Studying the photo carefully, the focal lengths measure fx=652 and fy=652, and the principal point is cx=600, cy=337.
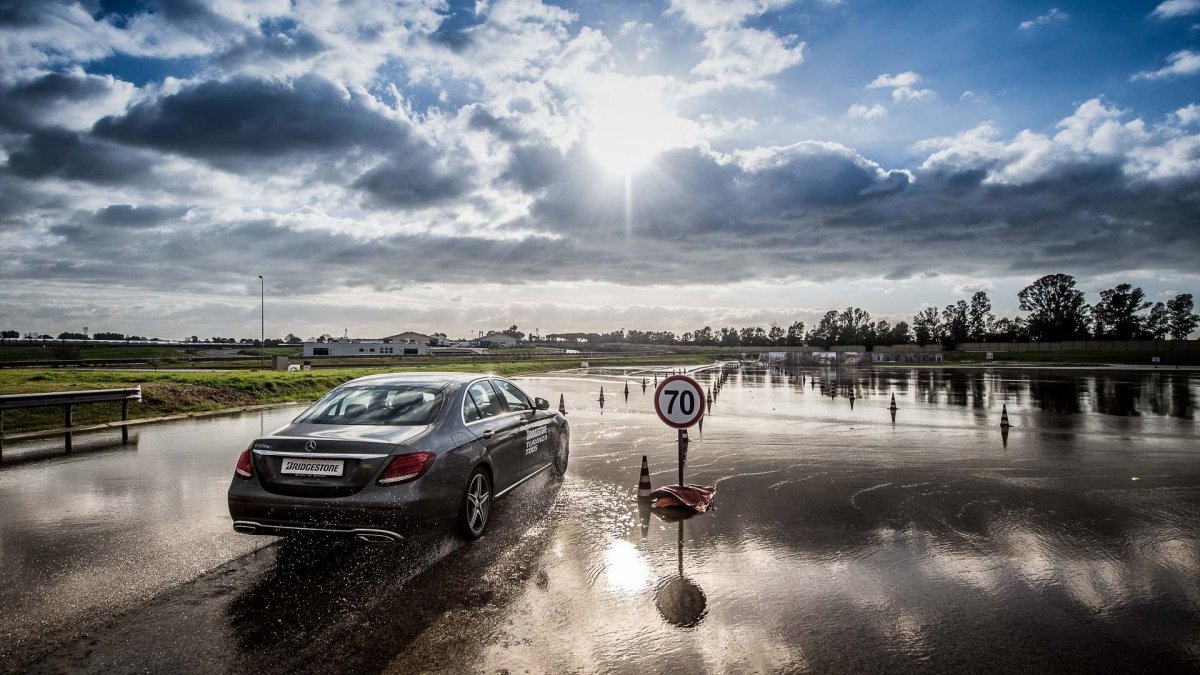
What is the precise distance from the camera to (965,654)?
13.2 ft

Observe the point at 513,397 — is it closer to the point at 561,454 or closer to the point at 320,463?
the point at 561,454

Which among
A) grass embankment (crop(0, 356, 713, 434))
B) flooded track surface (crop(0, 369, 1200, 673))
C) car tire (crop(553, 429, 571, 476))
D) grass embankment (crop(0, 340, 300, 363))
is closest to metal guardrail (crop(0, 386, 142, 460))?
grass embankment (crop(0, 356, 713, 434))

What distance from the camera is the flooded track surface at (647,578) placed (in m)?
4.02

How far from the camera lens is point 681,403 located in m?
8.53

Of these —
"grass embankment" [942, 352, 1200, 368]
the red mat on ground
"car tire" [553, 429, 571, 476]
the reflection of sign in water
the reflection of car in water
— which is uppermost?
the reflection of car in water

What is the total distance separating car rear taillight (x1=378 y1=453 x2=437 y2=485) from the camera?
5.36 m

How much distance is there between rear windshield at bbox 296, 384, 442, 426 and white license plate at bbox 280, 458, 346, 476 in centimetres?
81

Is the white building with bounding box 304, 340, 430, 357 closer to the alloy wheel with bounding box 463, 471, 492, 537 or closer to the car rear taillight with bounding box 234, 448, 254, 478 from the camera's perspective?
the alloy wheel with bounding box 463, 471, 492, 537

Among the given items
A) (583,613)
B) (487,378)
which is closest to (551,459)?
(487,378)

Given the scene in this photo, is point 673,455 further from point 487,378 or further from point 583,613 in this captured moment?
point 583,613

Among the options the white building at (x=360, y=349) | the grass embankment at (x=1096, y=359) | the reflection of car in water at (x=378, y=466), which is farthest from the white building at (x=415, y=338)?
the reflection of car in water at (x=378, y=466)

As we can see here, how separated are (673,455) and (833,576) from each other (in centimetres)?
638

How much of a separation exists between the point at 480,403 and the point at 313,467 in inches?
82.6

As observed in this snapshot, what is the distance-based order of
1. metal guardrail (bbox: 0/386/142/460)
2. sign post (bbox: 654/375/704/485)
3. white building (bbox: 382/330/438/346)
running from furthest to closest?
1. white building (bbox: 382/330/438/346)
2. metal guardrail (bbox: 0/386/142/460)
3. sign post (bbox: 654/375/704/485)
